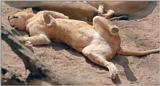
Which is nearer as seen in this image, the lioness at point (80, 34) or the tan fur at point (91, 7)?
the lioness at point (80, 34)

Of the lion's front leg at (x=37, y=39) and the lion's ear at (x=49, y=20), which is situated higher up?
the lion's ear at (x=49, y=20)

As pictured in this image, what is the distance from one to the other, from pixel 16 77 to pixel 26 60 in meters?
0.19

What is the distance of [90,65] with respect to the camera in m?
4.45

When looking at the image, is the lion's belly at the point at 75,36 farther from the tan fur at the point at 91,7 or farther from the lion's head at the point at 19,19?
the tan fur at the point at 91,7

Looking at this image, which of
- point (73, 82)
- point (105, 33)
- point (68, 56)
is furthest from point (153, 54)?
point (73, 82)

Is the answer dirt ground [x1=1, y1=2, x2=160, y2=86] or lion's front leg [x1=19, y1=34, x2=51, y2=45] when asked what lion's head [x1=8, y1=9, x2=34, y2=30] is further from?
lion's front leg [x1=19, y1=34, x2=51, y2=45]

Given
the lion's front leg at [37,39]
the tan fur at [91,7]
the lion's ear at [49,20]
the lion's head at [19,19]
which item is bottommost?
the tan fur at [91,7]

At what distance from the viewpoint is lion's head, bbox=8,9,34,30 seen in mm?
4918

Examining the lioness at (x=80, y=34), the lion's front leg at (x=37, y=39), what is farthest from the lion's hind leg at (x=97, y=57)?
the lion's front leg at (x=37, y=39)

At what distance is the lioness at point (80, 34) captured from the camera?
4578mm

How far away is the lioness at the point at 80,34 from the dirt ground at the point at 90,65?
59 mm

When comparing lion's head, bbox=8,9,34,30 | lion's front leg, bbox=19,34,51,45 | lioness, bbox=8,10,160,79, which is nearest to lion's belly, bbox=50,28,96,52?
lioness, bbox=8,10,160,79

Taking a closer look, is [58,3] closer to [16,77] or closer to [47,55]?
[47,55]

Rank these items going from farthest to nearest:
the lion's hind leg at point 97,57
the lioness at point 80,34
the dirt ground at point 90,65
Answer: the lioness at point 80,34 → the lion's hind leg at point 97,57 → the dirt ground at point 90,65
